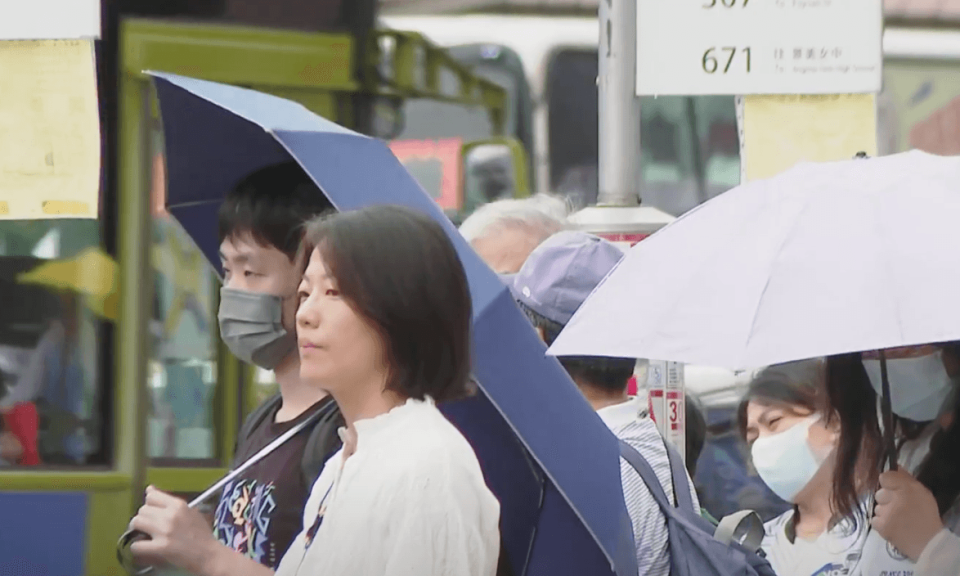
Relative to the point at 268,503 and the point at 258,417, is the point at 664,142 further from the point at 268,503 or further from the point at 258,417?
the point at 268,503

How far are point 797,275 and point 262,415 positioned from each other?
2.94ft

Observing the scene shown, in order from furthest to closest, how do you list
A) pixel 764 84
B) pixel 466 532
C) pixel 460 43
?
pixel 460 43
pixel 764 84
pixel 466 532

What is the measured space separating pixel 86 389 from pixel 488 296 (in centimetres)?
259

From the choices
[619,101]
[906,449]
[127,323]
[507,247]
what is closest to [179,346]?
[127,323]

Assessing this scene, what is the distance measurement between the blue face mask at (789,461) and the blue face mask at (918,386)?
0.44 metres

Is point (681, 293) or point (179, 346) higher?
point (681, 293)

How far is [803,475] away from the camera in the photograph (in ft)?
11.8

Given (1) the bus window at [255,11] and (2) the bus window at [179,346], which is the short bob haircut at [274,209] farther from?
(1) the bus window at [255,11]

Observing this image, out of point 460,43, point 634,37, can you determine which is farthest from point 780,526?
point 460,43

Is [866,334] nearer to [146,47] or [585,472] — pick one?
[585,472]

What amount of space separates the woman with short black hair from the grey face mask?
562 mm

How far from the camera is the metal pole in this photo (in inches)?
179

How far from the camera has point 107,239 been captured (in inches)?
182

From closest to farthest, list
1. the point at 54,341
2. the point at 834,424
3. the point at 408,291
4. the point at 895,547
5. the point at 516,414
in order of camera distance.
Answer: the point at 408,291, the point at 516,414, the point at 895,547, the point at 834,424, the point at 54,341
